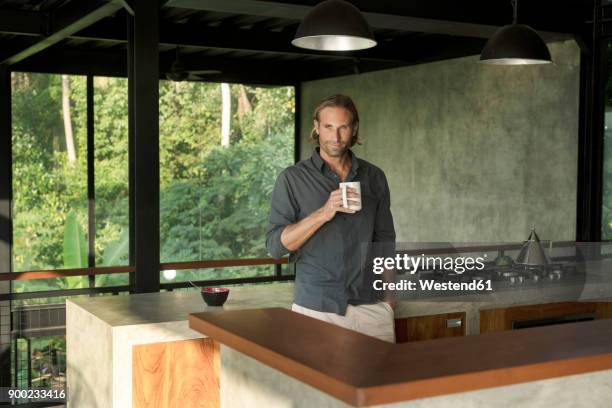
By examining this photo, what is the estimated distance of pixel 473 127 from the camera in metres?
7.81

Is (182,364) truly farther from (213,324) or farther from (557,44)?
(557,44)

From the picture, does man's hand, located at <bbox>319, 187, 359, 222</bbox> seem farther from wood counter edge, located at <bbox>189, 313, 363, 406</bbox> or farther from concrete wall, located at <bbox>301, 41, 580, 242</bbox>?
concrete wall, located at <bbox>301, 41, 580, 242</bbox>

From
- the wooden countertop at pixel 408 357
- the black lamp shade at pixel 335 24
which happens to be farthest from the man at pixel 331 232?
the black lamp shade at pixel 335 24

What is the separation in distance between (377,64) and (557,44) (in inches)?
110

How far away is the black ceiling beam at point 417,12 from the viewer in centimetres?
521

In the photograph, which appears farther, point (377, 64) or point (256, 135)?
point (256, 135)

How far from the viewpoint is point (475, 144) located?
7.79m

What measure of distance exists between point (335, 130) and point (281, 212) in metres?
0.31

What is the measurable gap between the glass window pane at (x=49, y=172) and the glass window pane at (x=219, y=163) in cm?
115

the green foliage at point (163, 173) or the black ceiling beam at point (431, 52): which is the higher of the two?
the black ceiling beam at point (431, 52)

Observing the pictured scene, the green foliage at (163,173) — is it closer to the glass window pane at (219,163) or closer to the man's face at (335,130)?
the glass window pane at (219,163)

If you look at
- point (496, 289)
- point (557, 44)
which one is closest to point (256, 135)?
point (557, 44)

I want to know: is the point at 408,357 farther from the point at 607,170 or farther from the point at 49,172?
the point at 49,172

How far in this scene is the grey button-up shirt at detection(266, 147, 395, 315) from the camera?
2.49 meters
